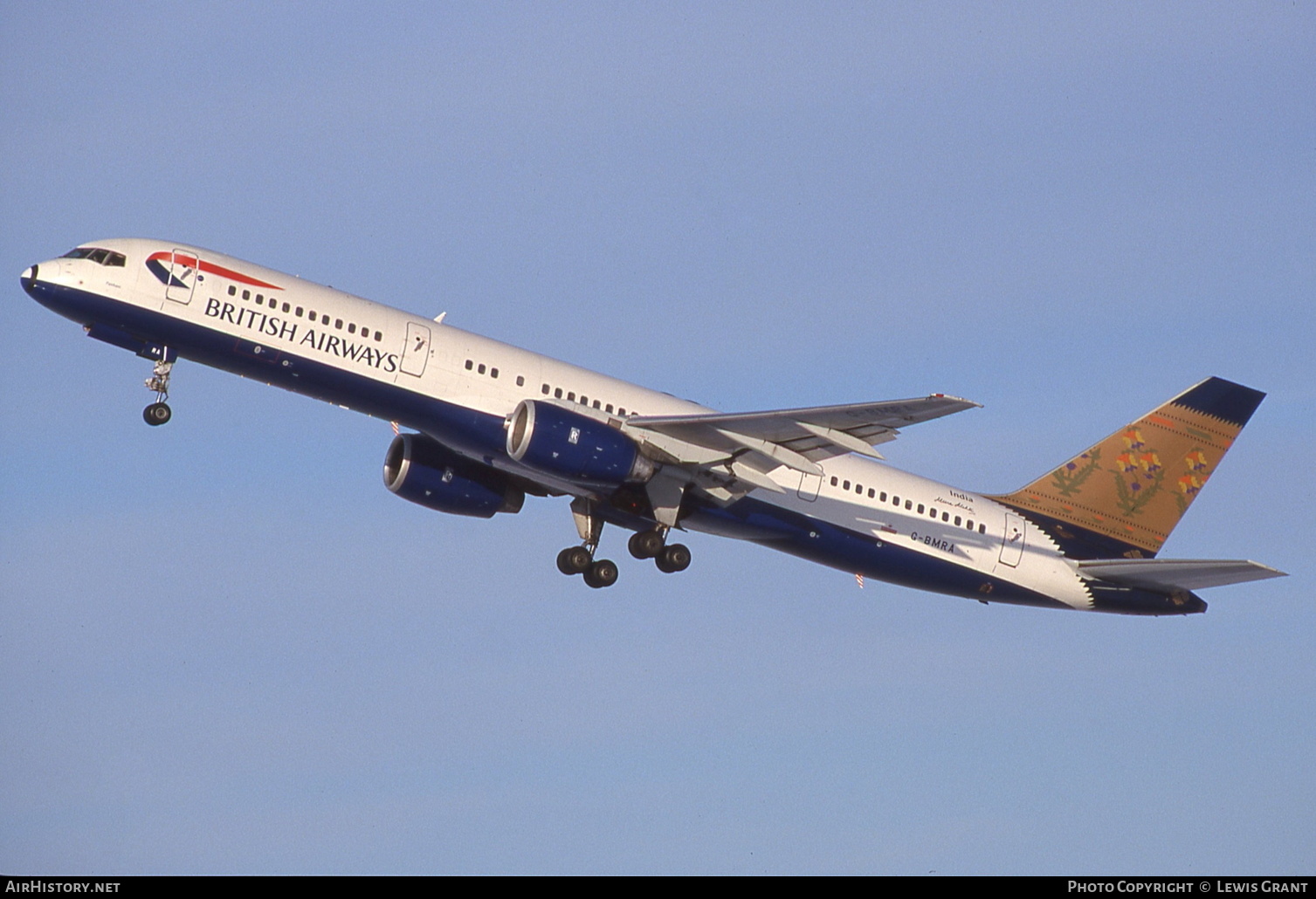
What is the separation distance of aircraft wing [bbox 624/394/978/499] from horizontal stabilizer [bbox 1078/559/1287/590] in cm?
917

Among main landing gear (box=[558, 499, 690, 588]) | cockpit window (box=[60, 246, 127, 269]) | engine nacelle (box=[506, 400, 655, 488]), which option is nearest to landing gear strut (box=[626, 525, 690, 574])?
main landing gear (box=[558, 499, 690, 588])

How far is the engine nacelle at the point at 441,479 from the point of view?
46969mm

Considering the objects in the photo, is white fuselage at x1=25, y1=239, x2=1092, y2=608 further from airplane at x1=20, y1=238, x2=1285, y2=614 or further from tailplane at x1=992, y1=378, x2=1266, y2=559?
tailplane at x1=992, y1=378, x2=1266, y2=559

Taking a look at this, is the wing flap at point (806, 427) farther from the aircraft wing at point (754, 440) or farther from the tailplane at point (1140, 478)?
the tailplane at point (1140, 478)

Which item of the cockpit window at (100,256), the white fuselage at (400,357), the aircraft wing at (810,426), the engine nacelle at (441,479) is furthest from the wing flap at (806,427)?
the cockpit window at (100,256)

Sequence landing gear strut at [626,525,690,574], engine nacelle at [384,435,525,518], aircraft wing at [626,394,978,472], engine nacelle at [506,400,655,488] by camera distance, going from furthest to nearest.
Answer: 1. engine nacelle at [384,435,525,518]
2. landing gear strut at [626,525,690,574]
3. engine nacelle at [506,400,655,488]
4. aircraft wing at [626,394,978,472]

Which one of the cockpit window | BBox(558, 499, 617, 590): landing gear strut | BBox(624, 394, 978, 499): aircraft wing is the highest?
the cockpit window

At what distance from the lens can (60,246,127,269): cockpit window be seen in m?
41.1

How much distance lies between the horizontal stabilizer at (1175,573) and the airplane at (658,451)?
8cm

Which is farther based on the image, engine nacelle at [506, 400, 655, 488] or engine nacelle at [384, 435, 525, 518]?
engine nacelle at [384, 435, 525, 518]

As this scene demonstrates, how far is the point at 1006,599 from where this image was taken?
48375 millimetres

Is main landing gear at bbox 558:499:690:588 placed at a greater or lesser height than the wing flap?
lesser
